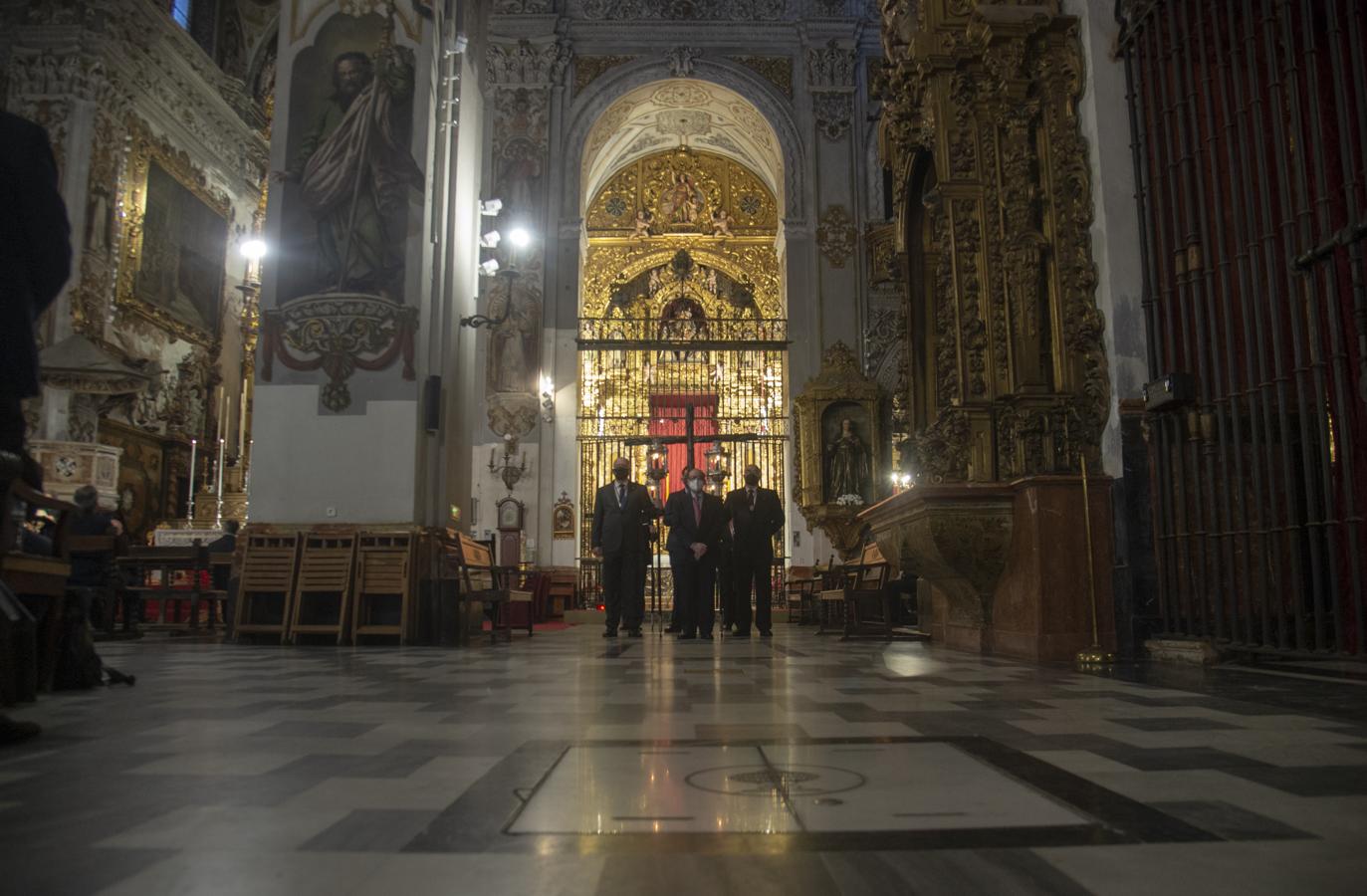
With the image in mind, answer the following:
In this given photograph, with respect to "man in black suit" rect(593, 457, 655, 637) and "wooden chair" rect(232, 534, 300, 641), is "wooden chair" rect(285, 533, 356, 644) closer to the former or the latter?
"wooden chair" rect(232, 534, 300, 641)

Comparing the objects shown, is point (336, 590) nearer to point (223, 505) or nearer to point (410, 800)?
point (410, 800)

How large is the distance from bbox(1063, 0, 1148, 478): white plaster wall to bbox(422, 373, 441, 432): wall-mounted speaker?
18.3ft

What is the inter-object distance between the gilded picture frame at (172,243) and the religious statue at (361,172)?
30.8ft

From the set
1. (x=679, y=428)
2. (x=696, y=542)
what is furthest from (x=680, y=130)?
(x=696, y=542)

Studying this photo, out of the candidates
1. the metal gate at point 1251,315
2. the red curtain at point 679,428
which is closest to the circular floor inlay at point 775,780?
the metal gate at point 1251,315

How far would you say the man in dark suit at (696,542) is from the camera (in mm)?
9852

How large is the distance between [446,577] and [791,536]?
35.0 ft

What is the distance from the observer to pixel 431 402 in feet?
29.8

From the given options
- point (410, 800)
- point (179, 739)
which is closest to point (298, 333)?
point (179, 739)

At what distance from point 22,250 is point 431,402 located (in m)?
6.05

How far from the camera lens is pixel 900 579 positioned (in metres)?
11.6

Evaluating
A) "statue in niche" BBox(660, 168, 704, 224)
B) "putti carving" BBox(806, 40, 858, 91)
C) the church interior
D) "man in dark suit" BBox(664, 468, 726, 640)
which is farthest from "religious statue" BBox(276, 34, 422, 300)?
"statue in niche" BBox(660, 168, 704, 224)

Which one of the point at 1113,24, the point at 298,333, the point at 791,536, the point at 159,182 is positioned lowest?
the point at 791,536

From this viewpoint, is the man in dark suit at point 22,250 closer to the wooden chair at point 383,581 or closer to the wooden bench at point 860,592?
the wooden chair at point 383,581
